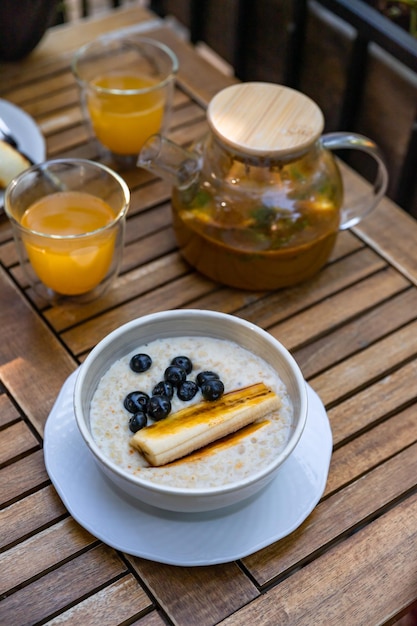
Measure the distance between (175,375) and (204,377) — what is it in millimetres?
→ 30

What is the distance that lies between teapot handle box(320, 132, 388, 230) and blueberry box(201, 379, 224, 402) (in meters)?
0.38

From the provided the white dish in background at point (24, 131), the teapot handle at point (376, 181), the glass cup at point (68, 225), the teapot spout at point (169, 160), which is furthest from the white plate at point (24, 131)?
the teapot handle at point (376, 181)

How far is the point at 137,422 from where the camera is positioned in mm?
776

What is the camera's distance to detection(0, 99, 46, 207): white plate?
1.19 metres

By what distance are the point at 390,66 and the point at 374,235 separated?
38cm

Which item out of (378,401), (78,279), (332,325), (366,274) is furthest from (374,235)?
(78,279)

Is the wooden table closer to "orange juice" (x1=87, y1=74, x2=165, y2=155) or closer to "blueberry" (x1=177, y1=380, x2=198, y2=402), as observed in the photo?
"orange juice" (x1=87, y1=74, x2=165, y2=155)

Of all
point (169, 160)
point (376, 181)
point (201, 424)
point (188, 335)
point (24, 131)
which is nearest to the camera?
point (201, 424)

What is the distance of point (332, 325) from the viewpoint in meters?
1.02

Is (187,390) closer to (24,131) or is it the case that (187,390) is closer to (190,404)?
(190,404)

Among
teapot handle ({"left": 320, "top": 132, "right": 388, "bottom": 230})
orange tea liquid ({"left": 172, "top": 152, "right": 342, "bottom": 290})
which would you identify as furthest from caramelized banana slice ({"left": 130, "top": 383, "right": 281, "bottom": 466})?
teapot handle ({"left": 320, "top": 132, "right": 388, "bottom": 230})

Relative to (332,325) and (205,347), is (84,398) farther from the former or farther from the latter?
(332,325)

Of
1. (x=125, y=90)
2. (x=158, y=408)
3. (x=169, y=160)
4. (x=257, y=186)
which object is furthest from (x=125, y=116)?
(x=158, y=408)

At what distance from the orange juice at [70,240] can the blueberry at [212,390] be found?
0.25 metres
